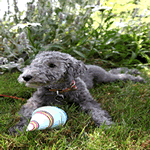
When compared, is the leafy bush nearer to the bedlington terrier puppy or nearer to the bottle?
the bedlington terrier puppy

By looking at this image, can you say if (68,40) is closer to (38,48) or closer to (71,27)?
(71,27)

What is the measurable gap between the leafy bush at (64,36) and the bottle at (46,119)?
95.9 inches

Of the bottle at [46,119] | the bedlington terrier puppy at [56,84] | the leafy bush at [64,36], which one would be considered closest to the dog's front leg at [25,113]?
the bedlington terrier puppy at [56,84]

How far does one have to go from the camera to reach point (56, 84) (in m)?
2.16

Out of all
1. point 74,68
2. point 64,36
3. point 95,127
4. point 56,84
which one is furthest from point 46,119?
point 64,36

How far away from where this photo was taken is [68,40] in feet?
15.0

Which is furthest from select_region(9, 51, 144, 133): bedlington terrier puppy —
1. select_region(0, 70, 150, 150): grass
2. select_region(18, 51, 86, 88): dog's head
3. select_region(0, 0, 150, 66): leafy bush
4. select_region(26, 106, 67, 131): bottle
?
select_region(0, 0, 150, 66): leafy bush

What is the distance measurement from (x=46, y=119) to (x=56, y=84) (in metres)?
0.63

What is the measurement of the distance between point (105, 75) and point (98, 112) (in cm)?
150

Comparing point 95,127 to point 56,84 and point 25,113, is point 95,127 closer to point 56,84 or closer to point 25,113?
point 56,84

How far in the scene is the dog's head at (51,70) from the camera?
187 cm

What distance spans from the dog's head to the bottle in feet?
1.32

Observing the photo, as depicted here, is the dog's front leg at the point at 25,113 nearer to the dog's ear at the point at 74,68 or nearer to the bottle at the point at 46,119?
the bottle at the point at 46,119

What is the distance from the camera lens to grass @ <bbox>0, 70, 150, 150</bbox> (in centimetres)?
154
